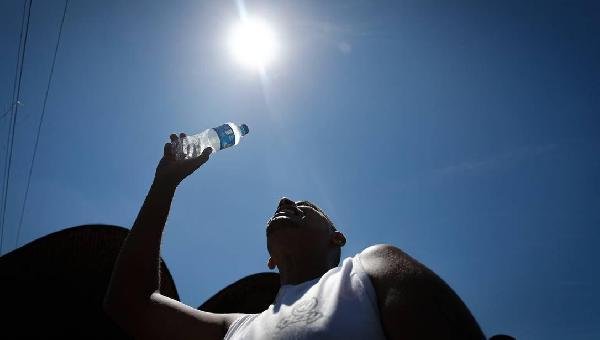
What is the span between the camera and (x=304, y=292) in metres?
1.81

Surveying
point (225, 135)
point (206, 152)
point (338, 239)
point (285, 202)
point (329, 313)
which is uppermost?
point (225, 135)

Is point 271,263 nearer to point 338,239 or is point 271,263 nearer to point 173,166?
point 338,239

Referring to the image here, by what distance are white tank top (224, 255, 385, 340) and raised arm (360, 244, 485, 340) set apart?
0.20ft

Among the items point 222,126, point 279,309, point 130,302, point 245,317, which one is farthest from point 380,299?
point 222,126

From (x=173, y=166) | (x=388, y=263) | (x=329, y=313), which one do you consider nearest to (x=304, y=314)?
(x=329, y=313)

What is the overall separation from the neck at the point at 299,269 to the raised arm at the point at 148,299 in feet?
1.58

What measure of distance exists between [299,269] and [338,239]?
1.61 feet

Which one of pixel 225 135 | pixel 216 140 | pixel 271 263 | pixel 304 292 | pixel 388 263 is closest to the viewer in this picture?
pixel 388 263

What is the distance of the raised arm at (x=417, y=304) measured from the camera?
3.97 feet

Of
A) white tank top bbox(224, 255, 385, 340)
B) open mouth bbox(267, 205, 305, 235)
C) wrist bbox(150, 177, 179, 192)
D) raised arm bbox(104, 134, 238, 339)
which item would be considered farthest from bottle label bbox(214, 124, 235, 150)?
white tank top bbox(224, 255, 385, 340)

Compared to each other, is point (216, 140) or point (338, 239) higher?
point (216, 140)

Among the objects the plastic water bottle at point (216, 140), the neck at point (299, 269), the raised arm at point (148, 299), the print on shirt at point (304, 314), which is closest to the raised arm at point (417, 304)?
the print on shirt at point (304, 314)

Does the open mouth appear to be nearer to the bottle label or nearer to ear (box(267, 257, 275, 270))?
ear (box(267, 257, 275, 270))

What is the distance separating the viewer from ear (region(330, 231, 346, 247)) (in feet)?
8.59
